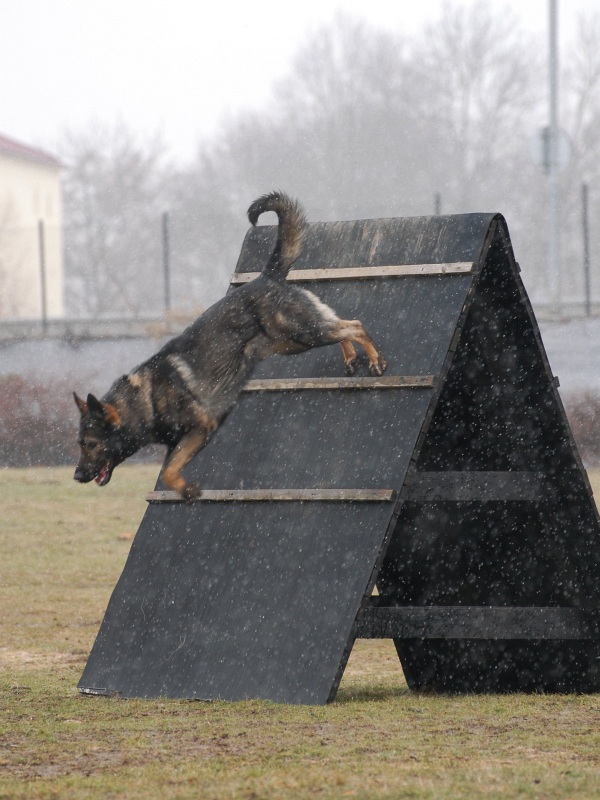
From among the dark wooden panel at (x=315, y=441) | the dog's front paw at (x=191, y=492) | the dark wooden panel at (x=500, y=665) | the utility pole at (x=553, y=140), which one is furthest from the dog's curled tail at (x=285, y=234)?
the utility pole at (x=553, y=140)

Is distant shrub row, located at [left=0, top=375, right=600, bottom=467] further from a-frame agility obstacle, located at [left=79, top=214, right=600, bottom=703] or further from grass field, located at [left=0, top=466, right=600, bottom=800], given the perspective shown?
a-frame agility obstacle, located at [left=79, top=214, right=600, bottom=703]

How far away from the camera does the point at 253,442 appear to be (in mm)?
6656

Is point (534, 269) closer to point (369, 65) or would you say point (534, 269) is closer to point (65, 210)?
point (369, 65)

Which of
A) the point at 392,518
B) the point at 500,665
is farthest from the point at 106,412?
the point at 500,665

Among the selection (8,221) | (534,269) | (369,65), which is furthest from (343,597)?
(8,221)

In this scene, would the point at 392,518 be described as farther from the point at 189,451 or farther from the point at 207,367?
the point at 207,367

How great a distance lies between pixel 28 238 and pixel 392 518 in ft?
141

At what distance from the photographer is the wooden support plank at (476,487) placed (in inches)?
246

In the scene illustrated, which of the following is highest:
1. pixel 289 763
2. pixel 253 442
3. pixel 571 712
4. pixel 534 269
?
pixel 253 442

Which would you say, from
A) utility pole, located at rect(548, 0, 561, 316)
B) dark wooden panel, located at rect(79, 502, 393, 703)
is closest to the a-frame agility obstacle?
dark wooden panel, located at rect(79, 502, 393, 703)

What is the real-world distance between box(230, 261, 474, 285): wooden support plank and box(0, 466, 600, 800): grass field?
206 centimetres

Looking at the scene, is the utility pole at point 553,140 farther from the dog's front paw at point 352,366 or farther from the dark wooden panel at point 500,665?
the dog's front paw at point 352,366

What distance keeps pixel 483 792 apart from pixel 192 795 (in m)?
0.92

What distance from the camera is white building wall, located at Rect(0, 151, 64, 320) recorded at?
39.6 m
